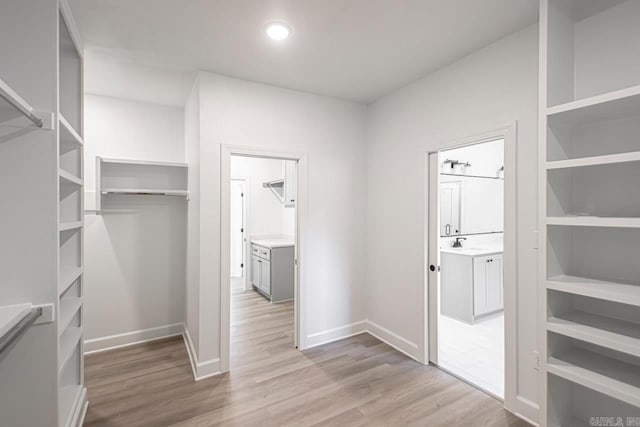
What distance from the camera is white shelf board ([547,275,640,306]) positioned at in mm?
1354

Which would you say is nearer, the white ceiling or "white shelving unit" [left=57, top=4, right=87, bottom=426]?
the white ceiling

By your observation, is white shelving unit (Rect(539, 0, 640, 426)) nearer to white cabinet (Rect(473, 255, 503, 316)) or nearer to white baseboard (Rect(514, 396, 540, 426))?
white baseboard (Rect(514, 396, 540, 426))

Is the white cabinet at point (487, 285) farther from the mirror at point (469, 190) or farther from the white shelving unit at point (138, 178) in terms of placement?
the white shelving unit at point (138, 178)

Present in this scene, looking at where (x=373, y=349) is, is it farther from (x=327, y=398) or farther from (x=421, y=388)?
(x=327, y=398)

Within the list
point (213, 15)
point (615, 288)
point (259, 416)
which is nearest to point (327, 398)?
point (259, 416)

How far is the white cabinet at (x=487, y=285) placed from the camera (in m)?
3.83

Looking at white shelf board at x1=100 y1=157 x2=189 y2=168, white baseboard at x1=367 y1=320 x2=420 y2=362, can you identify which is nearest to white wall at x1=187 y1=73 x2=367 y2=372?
white baseboard at x1=367 y1=320 x2=420 y2=362

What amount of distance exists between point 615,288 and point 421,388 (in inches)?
63.2

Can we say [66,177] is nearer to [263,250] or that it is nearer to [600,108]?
[600,108]

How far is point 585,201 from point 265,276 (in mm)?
4241

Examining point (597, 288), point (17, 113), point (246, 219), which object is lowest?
point (597, 288)

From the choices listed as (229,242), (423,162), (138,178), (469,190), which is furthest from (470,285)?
(138,178)

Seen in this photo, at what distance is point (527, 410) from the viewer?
2.06 m

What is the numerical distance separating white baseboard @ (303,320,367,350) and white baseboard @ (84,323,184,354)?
5.32ft
